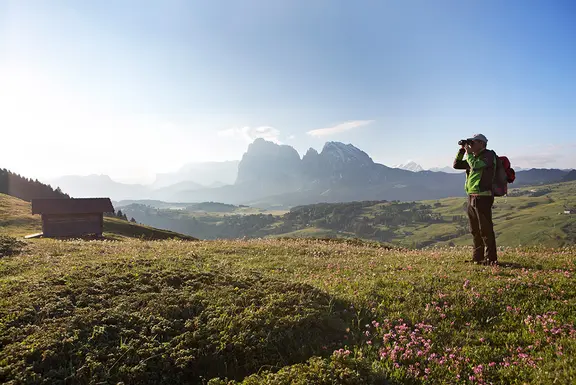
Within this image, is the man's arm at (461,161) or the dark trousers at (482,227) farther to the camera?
the man's arm at (461,161)

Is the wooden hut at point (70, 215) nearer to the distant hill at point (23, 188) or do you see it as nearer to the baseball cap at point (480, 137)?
the baseball cap at point (480, 137)

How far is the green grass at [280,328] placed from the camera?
6.04 metres

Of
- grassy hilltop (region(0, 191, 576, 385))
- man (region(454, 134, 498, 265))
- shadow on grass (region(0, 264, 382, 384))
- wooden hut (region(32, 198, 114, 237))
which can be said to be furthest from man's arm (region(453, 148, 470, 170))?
wooden hut (region(32, 198, 114, 237))

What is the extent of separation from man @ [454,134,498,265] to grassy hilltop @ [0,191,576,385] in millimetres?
1713

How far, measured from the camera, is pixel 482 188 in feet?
40.9

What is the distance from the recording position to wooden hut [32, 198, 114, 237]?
58.6 metres

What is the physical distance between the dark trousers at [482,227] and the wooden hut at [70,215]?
214 ft

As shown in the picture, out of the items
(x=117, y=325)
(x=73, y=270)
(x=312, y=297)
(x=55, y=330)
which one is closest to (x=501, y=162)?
(x=312, y=297)

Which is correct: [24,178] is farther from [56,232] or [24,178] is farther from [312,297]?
[312,297]

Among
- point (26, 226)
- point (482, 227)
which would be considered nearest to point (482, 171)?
point (482, 227)

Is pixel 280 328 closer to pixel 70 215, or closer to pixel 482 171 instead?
pixel 482 171

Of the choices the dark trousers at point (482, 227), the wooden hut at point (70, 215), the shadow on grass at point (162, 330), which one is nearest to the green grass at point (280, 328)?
the shadow on grass at point (162, 330)

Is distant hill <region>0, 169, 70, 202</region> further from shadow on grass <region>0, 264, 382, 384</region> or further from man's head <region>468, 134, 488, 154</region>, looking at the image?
man's head <region>468, 134, 488, 154</region>

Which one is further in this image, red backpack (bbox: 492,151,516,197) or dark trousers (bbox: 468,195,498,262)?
dark trousers (bbox: 468,195,498,262)
